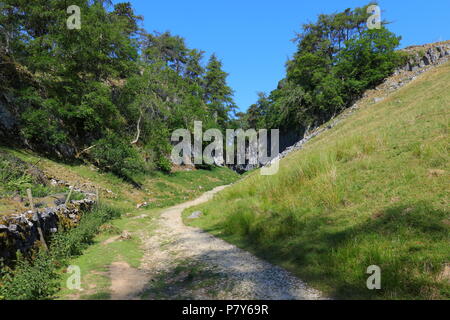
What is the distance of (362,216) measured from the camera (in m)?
7.27

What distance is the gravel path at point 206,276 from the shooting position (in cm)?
519

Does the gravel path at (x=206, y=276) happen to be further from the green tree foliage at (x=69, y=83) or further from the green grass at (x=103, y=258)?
the green tree foliage at (x=69, y=83)

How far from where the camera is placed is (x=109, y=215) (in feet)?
45.5

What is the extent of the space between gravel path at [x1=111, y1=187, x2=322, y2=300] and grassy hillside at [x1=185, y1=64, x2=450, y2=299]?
0.47 meters

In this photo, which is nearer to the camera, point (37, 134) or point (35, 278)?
point (35, 278)

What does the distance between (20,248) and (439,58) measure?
4491cm

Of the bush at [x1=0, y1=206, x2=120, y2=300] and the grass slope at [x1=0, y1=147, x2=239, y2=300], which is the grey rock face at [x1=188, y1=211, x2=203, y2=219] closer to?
the grass slope at [x1=0, y1=147, x2=239, y2=300]

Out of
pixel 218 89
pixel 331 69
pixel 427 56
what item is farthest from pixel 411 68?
pixel 218 89

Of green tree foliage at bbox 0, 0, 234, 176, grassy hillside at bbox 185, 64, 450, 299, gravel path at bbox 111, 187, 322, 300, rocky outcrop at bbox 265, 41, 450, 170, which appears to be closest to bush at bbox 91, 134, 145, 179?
green tree foliage at bbox 0, 0, 234, 176

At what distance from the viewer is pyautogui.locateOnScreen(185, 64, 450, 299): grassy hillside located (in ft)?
16.6

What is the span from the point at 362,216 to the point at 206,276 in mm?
4638
